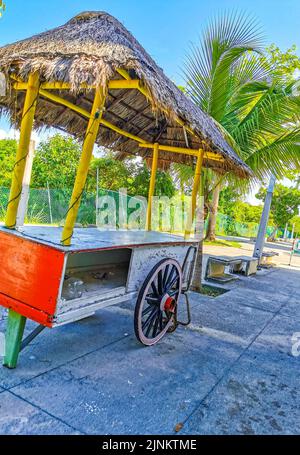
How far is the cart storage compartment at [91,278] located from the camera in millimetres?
2978

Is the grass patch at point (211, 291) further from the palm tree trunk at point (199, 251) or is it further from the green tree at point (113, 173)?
the green tree at point (113, 173)

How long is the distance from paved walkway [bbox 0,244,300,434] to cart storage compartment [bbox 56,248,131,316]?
62 centimetres

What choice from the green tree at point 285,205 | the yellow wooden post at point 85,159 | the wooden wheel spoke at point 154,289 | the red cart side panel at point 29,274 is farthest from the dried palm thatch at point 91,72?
the green tree at point 285,205

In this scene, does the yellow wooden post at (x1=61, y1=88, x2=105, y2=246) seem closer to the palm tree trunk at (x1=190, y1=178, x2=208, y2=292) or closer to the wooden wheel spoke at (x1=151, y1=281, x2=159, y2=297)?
the wooden wheel spoke at (x1=151, y1=281, x2=159, y2=297)

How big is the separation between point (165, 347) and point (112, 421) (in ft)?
4.93

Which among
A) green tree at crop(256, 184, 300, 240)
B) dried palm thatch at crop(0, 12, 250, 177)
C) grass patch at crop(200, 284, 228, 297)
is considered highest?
green tree at crop(256, 184, 300, 240)

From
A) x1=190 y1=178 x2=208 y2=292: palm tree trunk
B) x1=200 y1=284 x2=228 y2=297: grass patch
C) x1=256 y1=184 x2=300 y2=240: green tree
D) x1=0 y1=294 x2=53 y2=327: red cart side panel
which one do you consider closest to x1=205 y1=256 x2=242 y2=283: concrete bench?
x1=200 y1=284 x2=228 y2=297: grass patch

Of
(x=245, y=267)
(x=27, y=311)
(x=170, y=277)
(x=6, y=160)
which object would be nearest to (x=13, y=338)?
(x=27, y=311)

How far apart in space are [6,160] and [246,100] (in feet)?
43.3

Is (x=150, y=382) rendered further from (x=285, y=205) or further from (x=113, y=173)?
(x=285, y=205)

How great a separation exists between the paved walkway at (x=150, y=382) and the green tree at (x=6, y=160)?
12492 millimetres

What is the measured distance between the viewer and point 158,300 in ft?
12.2

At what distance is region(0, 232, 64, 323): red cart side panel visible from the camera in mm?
2580

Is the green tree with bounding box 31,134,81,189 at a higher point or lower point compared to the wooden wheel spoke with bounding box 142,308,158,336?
higher
